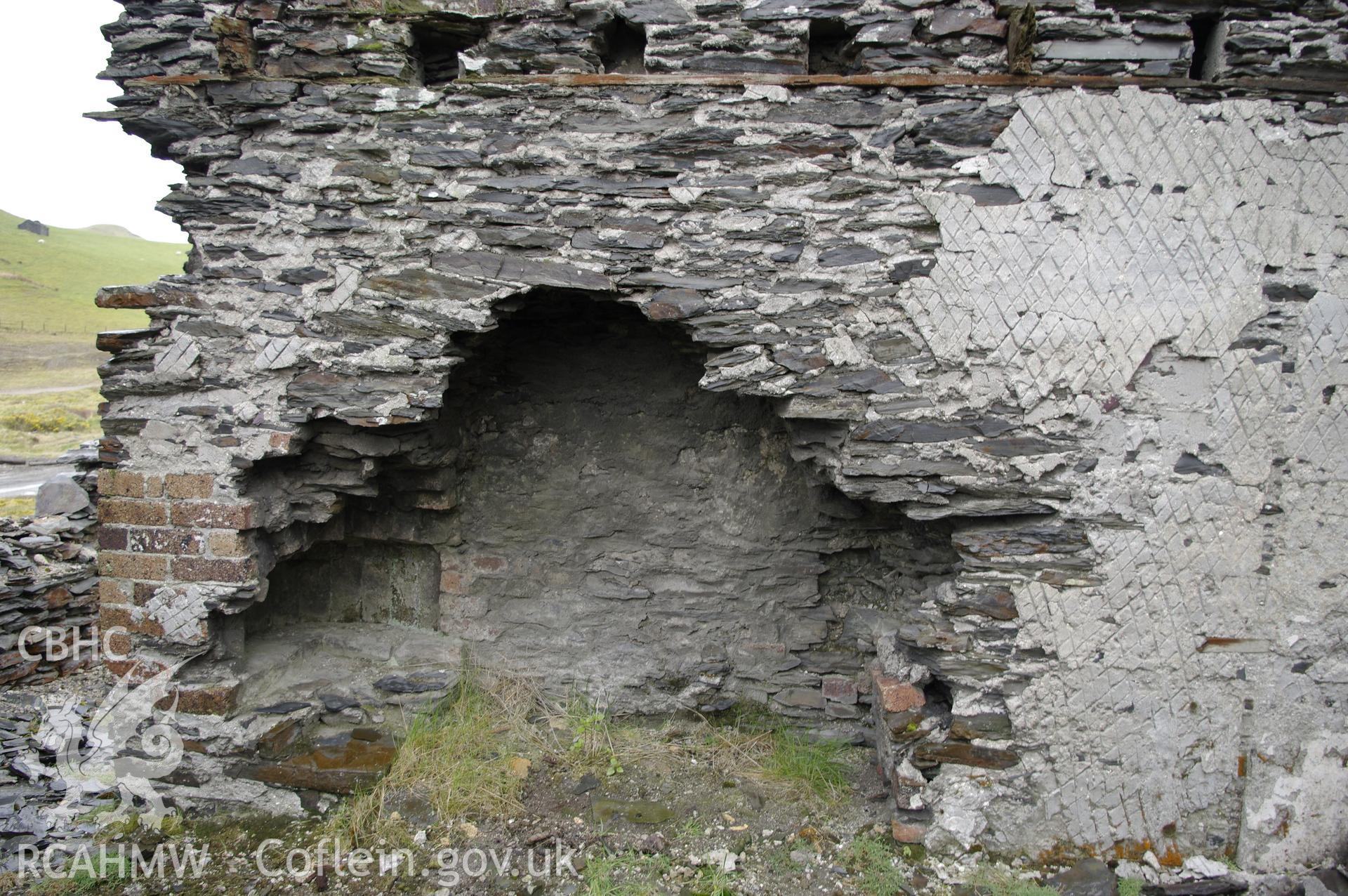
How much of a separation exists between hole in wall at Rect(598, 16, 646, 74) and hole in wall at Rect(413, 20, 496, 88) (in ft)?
1.58

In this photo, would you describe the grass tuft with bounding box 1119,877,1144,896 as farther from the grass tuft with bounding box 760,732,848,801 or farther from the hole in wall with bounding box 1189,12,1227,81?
the hole in wall with bounding box 1189,12,1227,81

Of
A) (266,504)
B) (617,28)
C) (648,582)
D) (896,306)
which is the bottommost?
(648,582)

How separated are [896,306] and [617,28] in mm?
1516

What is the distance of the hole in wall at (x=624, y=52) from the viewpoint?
268 centimetres

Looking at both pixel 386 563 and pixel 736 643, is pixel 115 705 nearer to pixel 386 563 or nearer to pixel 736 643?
pixel 386 563

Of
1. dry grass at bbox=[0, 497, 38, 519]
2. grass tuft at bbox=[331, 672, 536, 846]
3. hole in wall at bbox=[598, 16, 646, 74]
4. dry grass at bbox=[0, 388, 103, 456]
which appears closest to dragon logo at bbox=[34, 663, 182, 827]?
grass tuft at bbox=[331, 672, 536, 846]

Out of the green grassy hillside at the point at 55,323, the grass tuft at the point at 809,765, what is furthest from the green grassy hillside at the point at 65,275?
the grass tuft at the point at 809,765

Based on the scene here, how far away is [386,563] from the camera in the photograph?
11.3ft

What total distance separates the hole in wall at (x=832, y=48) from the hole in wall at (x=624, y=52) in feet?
2.14

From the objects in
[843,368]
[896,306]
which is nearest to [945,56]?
[896,306]

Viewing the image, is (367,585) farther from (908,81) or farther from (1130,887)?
(1130,887)

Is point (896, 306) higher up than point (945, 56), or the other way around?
point (945, 56)

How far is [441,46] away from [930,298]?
215 cm

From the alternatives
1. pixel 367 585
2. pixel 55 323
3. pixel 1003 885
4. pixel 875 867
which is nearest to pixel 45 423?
pixel 367 585
